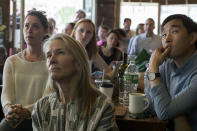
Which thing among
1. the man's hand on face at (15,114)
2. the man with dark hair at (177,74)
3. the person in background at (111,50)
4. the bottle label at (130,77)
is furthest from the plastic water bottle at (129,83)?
the person in background at (111,50)

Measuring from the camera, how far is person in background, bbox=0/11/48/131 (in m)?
2.05

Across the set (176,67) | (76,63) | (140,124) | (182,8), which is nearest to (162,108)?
(140,124)

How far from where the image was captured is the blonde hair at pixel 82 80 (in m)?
1.35

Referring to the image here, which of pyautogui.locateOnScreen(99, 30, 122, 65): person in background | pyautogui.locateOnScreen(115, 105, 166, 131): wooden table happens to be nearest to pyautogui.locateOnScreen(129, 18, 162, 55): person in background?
pyautogui.locateOnScreen(99, 30, 122, 65): person in background

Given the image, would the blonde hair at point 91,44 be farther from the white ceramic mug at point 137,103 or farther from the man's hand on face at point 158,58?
the white ceramic mug at point 137,103

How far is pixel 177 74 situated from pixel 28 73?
1.08 m

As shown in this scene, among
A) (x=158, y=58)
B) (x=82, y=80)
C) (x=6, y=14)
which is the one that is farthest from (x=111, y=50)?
(x=82, y=80)

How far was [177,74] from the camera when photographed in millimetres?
1698

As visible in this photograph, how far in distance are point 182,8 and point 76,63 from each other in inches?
294

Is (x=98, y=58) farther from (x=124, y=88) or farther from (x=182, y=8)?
(x=182, y=8)

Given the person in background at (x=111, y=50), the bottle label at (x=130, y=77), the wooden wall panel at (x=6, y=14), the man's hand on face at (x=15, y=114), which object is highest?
the wooden wall panel at (x=6, y=14)

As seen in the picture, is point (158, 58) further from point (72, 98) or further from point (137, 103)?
point (72, 98)

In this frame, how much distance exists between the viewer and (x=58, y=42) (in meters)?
1.38

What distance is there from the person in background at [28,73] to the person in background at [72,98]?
0.63m
